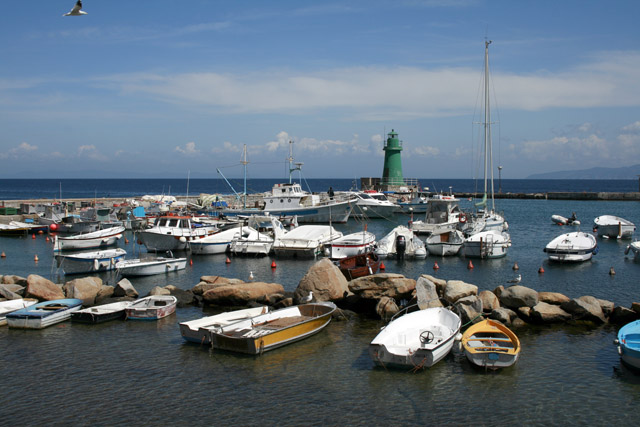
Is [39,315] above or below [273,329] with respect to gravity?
above

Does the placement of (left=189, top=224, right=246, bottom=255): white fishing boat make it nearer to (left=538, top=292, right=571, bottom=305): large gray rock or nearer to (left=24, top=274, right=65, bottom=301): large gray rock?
(left=24, top=274, right=65, bottom=301): large gray rock

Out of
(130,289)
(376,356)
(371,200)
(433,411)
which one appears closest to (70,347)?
(130,289)

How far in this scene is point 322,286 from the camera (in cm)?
2073

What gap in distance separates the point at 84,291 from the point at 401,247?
60.6 feet

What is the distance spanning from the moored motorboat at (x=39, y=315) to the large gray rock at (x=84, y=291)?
2087mm

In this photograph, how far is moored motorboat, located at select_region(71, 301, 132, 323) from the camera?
757 inches

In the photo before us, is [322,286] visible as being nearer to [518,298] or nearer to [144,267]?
[518,298]

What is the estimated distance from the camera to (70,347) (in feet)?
55.1

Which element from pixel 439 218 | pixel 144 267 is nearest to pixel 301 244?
pixel 144 267

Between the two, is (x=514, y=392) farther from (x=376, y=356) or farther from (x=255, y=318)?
(x=255, y=318)

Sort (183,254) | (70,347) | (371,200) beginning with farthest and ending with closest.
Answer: (371,200)
(183,254)
(70,347)

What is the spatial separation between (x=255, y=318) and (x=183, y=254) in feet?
67.9

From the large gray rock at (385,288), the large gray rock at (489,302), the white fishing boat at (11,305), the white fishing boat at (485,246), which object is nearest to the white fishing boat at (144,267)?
the white fishing boat at (11,305)

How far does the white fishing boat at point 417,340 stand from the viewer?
14453 millimetres
